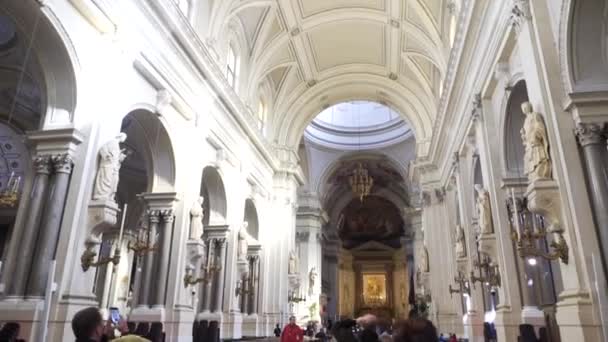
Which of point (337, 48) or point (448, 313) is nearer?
point (448, 313)

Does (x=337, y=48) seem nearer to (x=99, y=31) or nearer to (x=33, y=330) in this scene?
(x=99, y=31)

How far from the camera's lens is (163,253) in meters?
8.40

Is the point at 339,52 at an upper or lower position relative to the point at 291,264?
upper

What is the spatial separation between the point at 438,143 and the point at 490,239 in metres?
5.86

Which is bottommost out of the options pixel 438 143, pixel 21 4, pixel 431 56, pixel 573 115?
pixel 573 115

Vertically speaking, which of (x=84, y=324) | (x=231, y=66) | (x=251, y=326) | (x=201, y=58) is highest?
(x=231, y=66)

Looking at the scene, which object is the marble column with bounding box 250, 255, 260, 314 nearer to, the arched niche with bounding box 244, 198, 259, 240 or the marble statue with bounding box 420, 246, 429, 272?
the arched niche with bounding box 244, 198, 259, 240

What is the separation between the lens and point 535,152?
5367mm

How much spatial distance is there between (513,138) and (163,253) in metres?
6.78

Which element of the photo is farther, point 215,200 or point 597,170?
point 215,200

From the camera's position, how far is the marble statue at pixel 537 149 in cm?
529

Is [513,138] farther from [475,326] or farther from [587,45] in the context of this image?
[475,326]

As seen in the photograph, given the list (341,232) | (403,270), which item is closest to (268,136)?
(341,232)

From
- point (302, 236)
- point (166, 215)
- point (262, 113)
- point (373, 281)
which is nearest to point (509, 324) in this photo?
point (166, 215)
